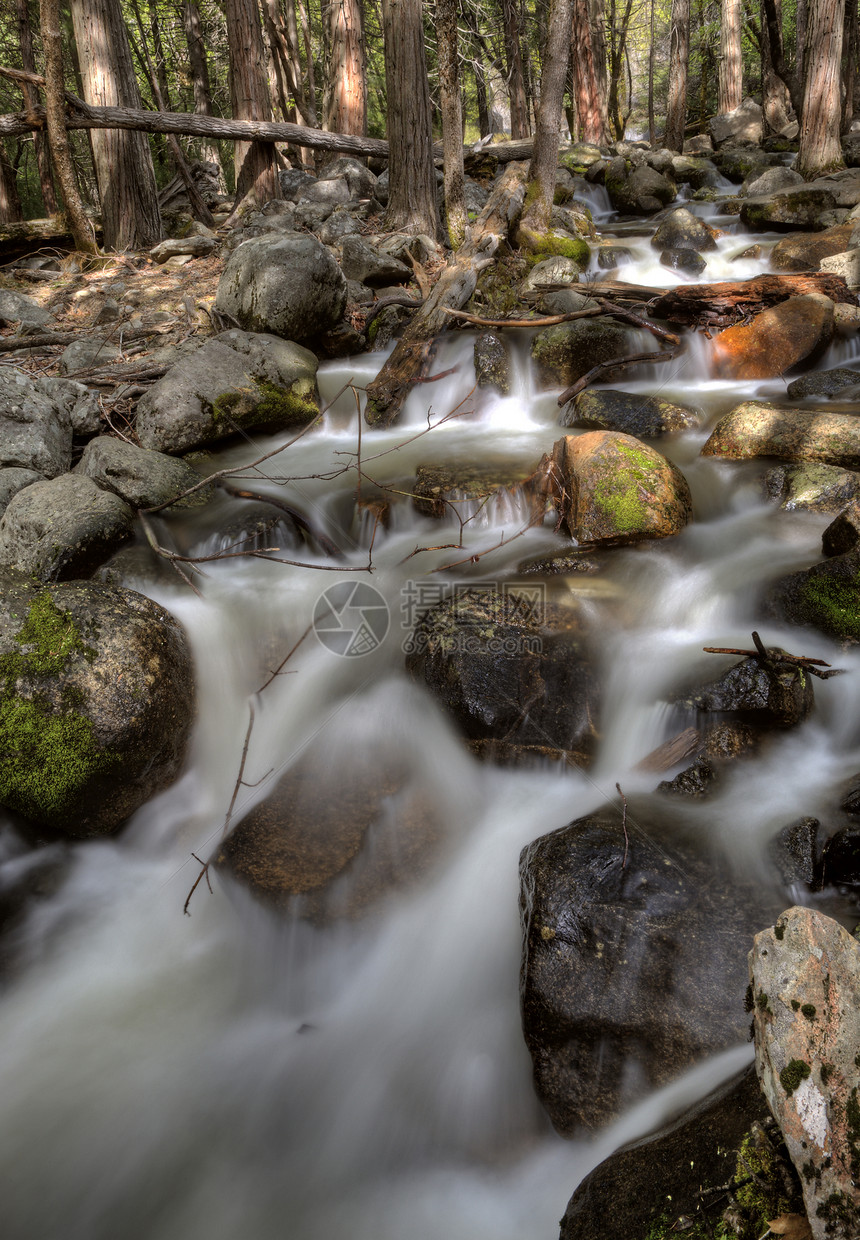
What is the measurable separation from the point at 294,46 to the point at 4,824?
22741mm

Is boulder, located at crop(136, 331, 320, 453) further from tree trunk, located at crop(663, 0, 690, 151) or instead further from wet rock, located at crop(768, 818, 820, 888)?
tree trunk, located at crop(663, 0, 690, 151)

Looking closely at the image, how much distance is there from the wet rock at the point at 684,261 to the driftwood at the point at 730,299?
3050mm

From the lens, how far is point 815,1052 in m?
1.34

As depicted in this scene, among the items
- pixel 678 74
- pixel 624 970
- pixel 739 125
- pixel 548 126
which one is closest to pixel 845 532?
pixel 624 970

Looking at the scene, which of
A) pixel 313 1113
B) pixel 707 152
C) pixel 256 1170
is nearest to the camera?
pixel 256 1170

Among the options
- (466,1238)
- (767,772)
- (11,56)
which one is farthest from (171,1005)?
(11,56)

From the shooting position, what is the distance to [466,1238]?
2.11 meters

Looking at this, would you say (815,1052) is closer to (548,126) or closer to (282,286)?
(282,286)

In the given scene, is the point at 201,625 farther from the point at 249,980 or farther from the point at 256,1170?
the point at 256,1170

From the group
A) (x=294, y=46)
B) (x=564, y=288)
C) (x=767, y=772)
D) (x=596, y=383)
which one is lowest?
(x=767, y=772)

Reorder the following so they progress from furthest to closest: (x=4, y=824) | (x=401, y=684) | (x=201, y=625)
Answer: (x=201, y=625), (x=401, y=684), (x=4, y=824)

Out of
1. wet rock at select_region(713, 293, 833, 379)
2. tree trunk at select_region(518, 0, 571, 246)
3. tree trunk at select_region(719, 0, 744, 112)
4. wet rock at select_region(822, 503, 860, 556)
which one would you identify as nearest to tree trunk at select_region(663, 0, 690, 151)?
tree trunk at select_region(719, 0, 744, 112)

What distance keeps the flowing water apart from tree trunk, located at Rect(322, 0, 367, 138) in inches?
529

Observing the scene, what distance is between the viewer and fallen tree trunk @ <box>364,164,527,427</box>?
6598mm
